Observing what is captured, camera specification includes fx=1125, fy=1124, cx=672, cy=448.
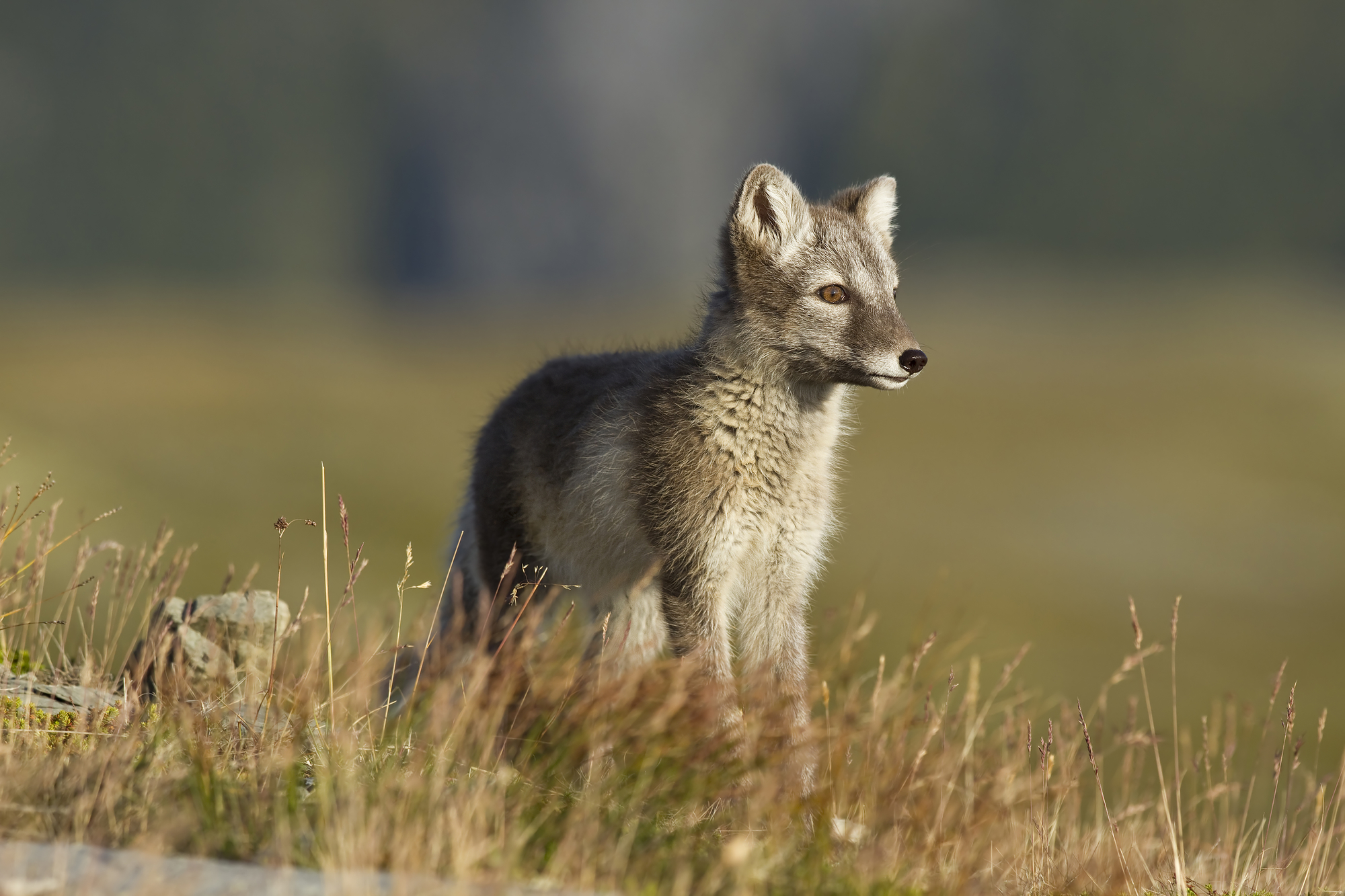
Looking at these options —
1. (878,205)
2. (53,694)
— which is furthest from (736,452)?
(53,694)

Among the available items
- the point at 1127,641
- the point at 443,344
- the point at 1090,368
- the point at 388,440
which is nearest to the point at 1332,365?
the point at 1090,368

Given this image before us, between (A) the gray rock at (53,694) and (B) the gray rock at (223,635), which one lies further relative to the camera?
(B) the gray rock at (223,635)

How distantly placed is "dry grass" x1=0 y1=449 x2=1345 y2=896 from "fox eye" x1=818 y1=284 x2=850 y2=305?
195cm

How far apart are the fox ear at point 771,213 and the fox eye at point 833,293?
36 cm

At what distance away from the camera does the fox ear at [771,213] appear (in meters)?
6.55

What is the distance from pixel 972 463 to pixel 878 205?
71.2 m

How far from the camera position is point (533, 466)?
7172mm

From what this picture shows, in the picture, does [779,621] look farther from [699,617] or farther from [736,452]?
[736,452]

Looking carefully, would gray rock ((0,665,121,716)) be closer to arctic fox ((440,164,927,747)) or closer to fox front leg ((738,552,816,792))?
arctic fox ((440,164,927,747))

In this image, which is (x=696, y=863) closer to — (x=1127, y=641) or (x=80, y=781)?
(x=80, y=781)

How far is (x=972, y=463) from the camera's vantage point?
76.0m

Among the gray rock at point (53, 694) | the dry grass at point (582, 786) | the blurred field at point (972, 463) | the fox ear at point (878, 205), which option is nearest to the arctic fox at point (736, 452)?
the fox ear at point (878, 205)

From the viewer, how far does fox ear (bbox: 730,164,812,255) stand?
6555 mm

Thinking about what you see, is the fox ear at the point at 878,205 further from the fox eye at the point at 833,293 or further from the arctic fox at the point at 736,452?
the fox eye at the point at 833,293
